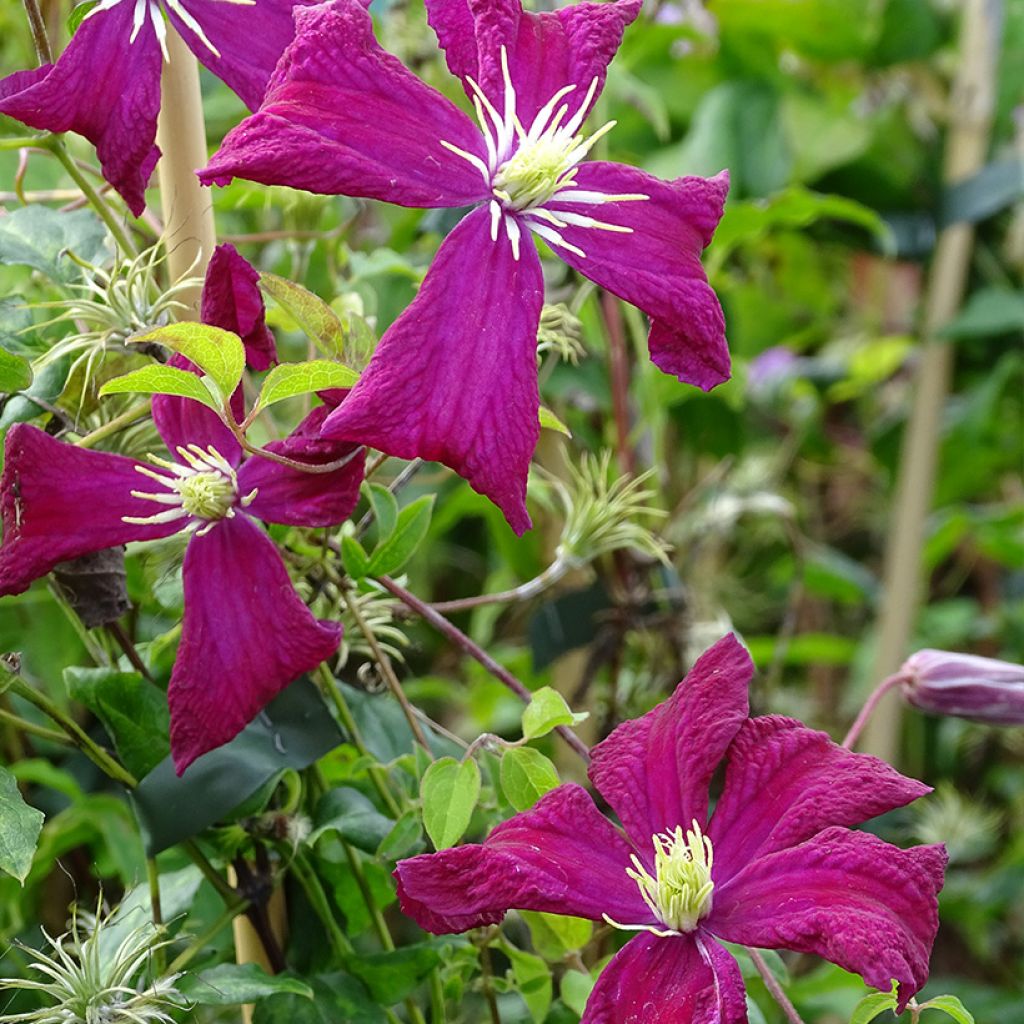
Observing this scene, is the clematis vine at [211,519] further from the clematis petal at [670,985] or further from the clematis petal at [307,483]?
the clematis petal at [670,985]

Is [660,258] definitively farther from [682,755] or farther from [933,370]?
[933,370]

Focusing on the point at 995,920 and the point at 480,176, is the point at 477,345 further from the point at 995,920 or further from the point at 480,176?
the point at 995,920

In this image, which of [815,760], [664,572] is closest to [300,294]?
[815,760]

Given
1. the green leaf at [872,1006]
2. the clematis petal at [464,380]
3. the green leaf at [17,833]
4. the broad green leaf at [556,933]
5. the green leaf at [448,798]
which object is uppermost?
the clematis petal at [464,380]

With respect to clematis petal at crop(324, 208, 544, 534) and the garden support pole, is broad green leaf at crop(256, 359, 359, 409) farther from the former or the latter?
the garden support pole

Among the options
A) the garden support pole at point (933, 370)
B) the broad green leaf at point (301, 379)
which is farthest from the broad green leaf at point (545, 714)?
the garden support pole at point (933, 370)

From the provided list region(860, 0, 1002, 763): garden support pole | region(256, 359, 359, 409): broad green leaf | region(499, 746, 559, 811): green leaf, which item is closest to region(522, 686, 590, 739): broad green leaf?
region(499, 746, 559, 811): green leaf

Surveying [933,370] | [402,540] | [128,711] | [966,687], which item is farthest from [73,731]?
[933,370]
